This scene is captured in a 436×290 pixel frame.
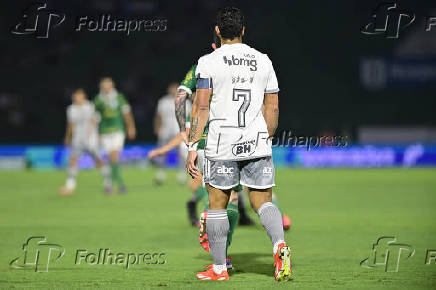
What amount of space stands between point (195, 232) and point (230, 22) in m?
4.72

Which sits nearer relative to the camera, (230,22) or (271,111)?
(230,22)

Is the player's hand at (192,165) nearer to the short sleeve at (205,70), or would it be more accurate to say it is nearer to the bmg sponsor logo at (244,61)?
the short sleeve at (205,70)

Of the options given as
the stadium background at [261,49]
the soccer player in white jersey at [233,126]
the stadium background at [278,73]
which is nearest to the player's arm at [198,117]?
the soccer player in white jersey at [233,126]

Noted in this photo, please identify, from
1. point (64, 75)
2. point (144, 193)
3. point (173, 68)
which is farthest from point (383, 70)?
point (144, 193)

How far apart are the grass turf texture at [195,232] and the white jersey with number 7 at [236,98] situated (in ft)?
3.98

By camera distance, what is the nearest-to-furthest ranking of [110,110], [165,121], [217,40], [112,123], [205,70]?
1. [205,70]
2. [217,40]
3. [110,110]
4. [112,123]
5. [165,121]

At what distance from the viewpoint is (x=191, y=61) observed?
3084cm

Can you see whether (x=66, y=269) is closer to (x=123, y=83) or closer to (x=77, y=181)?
(x=77, y=181)

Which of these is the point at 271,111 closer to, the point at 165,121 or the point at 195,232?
the point at 195,232

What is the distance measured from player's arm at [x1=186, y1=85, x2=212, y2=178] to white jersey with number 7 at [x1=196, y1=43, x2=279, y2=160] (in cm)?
4

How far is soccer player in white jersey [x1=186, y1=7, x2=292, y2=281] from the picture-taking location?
22.4ft

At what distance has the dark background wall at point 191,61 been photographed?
3042cm

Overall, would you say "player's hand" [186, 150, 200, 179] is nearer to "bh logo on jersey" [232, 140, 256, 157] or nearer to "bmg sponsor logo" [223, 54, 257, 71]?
"bh logo on jersey" [232, 140, 256, 157]

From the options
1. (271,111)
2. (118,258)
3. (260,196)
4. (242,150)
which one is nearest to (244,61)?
(271,111)
